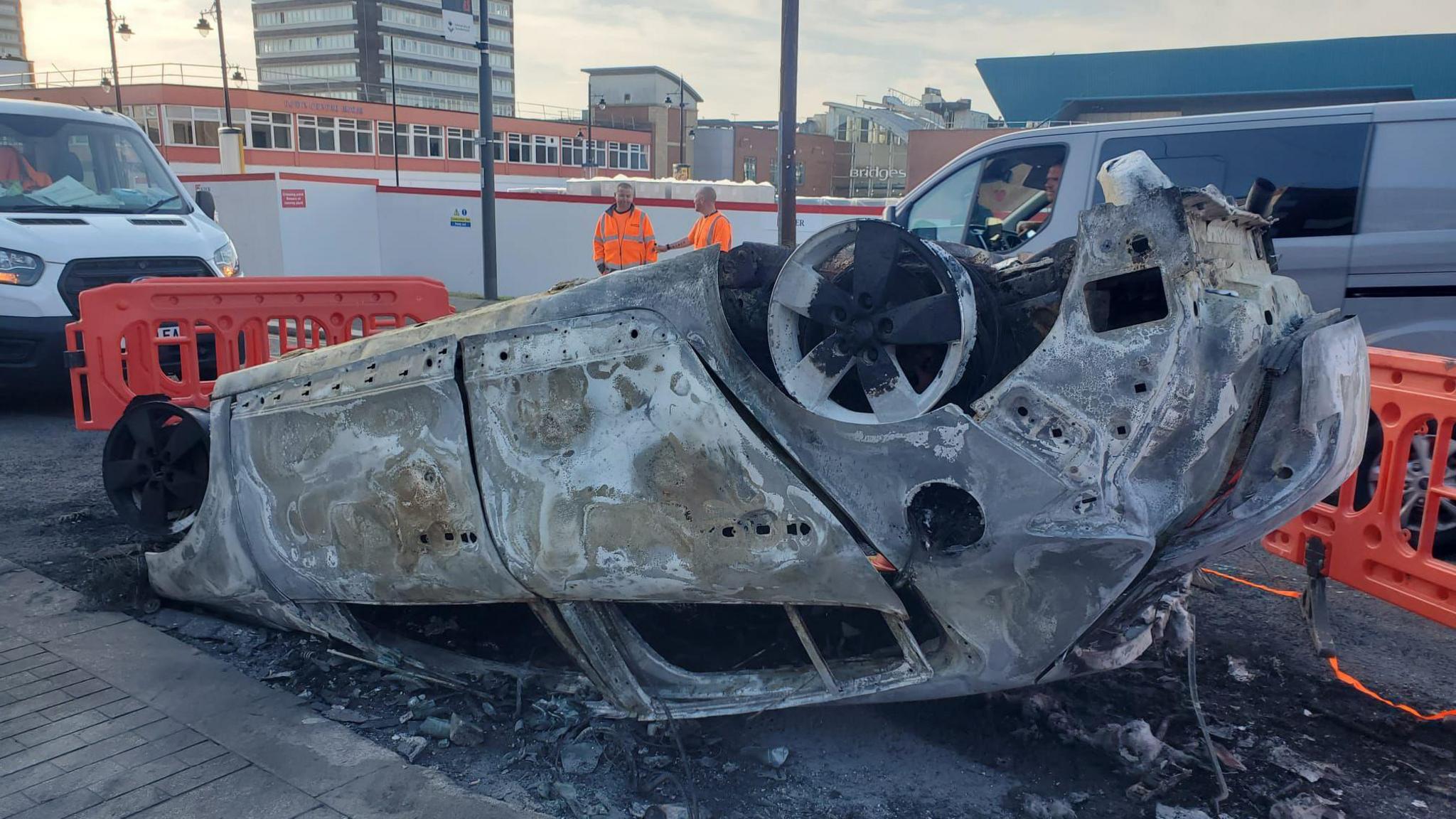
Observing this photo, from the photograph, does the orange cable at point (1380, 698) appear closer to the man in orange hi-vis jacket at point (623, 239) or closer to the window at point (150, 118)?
the man in orange hi-vis jacket at point (623, 239)

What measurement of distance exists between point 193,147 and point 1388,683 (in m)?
53.5

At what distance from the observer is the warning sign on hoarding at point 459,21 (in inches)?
573

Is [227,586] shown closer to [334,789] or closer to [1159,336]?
[334,789]

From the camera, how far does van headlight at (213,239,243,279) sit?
8.02 meters

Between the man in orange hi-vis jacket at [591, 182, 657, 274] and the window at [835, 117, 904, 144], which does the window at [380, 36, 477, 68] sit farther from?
the man in orange hi-vis jacket at [591, 182, 657, 274]

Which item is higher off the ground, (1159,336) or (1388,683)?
(1159,336)

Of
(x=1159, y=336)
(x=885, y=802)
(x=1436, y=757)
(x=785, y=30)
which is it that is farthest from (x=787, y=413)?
(x=785, y=30)

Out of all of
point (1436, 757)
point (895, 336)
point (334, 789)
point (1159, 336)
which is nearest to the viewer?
point (1159, 336)

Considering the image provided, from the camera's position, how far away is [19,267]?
701 cm

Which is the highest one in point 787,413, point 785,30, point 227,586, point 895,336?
point 785,30

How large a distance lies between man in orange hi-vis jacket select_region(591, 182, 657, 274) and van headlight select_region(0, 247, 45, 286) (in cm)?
472

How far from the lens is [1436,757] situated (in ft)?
9.84

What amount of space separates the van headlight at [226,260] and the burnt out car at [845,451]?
552 centimetres

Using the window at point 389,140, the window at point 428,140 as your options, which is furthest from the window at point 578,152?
the window at point 389,140
